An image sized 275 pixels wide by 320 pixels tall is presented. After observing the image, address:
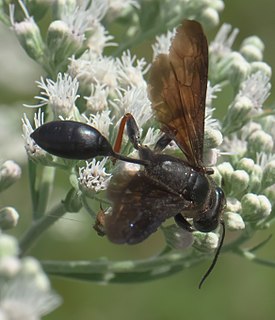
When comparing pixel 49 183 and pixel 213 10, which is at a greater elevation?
pixel 213 10

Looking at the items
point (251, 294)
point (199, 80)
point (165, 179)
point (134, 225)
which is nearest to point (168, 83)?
point (199, 80)

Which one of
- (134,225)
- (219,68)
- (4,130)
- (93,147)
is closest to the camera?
(134,225)

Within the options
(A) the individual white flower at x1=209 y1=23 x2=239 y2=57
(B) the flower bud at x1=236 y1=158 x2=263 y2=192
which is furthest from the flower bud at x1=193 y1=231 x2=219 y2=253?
(A) the individual white flower at x1=209 y1=23 x2=239 y2=57

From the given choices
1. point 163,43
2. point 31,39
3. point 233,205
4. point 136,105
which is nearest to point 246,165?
point 233,205

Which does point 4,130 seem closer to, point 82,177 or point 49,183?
point 49,183

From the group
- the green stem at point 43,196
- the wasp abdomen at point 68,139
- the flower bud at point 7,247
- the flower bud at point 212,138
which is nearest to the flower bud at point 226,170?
the flower bud at point 212,138

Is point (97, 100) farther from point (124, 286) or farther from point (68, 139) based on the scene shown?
point (124, 286)
